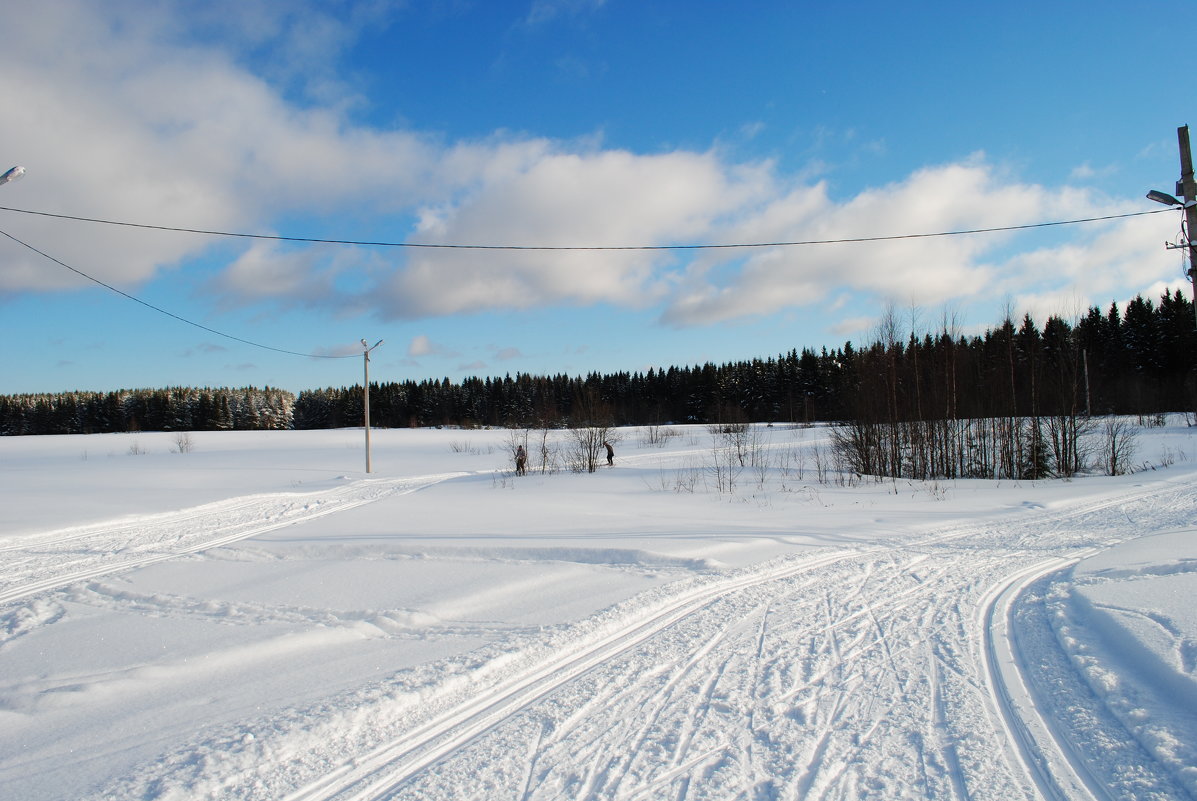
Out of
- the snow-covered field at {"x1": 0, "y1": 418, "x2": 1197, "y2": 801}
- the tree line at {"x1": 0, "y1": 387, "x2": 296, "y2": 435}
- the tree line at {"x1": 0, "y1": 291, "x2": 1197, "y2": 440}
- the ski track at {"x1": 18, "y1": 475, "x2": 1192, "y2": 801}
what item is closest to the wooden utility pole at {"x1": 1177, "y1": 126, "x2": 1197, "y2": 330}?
the snow-covered field at {"x1": 0, "y1": 418, "x2": 1197, "y2": 801}

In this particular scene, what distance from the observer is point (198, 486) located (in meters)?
21.1

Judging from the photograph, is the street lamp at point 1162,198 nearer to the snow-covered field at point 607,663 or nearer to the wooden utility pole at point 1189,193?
the wooden utility pole at point 1189,193

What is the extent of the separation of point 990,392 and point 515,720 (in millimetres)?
24342

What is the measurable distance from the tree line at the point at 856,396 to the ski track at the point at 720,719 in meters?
17.7

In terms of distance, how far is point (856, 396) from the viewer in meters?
22.5

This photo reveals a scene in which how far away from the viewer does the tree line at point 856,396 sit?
21.9 meters

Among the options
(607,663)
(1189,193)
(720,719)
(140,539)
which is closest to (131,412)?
(140,539)

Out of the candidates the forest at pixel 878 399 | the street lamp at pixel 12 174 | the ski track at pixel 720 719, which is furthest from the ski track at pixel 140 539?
the forest at pixel 878 399

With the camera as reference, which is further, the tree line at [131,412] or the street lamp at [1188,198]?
the tree line at [131,412]

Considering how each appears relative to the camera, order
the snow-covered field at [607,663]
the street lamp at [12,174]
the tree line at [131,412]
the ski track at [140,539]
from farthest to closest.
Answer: the tree line at [131,412] → the street lamp at [12,174] → the ski track at [140,539] → the snow-covered field at [607,663]

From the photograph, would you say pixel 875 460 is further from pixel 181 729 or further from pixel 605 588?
pixel 181 729

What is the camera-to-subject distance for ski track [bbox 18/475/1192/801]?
2.86m

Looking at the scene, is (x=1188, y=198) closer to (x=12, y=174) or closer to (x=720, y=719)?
(x=720, y=719)

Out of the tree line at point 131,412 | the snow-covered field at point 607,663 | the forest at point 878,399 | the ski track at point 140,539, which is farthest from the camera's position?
the tree line at point 131,412
